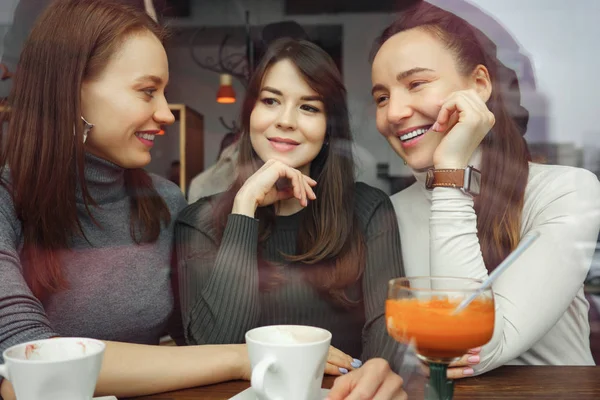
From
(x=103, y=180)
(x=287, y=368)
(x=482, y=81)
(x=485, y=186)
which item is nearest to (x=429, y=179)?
(x=485, y=186)

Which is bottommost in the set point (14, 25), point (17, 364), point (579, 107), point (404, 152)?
point (17, 364)

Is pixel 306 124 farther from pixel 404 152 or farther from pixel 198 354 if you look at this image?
pixel 198 354

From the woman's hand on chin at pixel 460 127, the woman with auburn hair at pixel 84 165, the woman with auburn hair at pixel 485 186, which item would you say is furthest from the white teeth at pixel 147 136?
the woman's hand on chin at pixel 460 127

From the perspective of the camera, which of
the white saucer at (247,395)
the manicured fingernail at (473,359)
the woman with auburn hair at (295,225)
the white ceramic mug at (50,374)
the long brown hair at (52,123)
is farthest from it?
the woman with auburn hair at (295,225)

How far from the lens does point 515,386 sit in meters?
1.02

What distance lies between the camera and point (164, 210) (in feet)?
4.47

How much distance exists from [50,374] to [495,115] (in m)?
1.05

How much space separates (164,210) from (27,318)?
1.43 ft

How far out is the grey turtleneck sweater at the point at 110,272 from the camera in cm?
122

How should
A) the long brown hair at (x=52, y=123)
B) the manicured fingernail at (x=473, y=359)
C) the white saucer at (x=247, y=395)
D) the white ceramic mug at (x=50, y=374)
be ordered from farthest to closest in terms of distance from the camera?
the long brown hair at (x=52, y=123) < the manicured fingernail at (x=473, y=359) < the white saucer at (x=247, y=395) < the white ceramic mug at (x=50, y=374)

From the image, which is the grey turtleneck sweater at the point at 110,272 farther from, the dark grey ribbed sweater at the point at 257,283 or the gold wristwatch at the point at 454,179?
the gold wristwatch at the point at 454,179

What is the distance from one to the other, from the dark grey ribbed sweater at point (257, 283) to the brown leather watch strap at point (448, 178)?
0.25 m

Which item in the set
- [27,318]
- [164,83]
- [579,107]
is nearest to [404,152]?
[579,107]

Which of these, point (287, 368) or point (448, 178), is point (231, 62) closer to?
point (448, 178)
